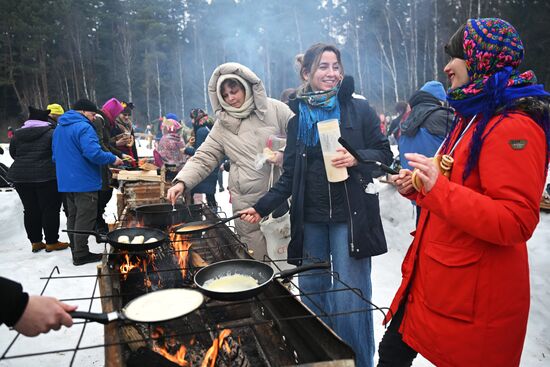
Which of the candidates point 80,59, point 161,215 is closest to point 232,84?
point 161,215

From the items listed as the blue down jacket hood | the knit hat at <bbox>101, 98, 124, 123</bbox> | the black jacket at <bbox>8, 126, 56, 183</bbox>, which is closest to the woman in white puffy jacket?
the blue down jacket hood

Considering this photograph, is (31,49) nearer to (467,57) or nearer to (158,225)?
(158,225)

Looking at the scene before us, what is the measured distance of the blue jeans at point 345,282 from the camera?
2455 millimetres

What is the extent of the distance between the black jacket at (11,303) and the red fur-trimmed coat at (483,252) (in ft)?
5.32

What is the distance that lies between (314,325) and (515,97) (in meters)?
1.28

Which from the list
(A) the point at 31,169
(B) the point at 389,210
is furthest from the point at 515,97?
(A) the point at 31,169

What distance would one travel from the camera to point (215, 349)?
5.75 feet

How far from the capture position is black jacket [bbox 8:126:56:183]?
5469 millimetres

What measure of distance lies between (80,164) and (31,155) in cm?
109

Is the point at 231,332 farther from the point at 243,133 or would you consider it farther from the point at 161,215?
the point at 243,133

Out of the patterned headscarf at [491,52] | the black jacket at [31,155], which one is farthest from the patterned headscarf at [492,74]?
the black jacket at [31,155]

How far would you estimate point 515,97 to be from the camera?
1382 millimetres

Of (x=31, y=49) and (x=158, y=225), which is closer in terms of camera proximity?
(x=158, y=225)

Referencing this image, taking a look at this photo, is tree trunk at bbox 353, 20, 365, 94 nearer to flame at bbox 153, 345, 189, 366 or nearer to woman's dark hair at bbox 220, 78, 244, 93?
woman's dark hair at bbox 220, 78, 244, 93
